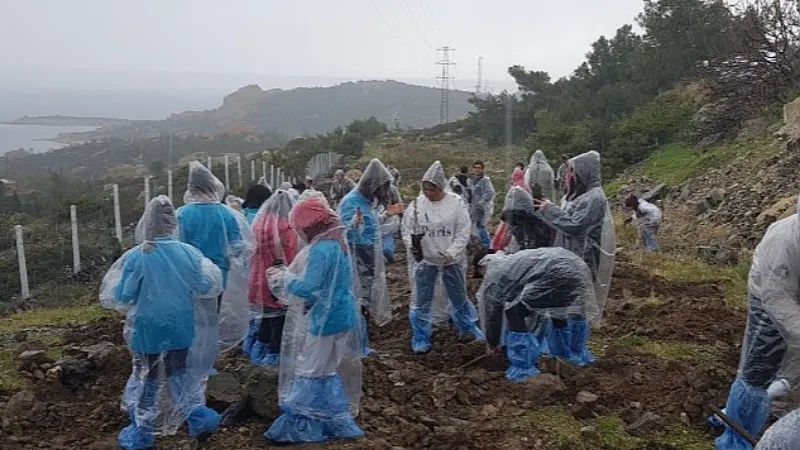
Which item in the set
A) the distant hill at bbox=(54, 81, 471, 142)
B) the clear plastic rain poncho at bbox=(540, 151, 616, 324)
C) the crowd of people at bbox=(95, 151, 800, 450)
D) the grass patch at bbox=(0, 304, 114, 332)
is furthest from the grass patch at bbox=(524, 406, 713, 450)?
the distant hill at bbox=(54, 81, 471, 142)

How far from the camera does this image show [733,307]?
768 cm

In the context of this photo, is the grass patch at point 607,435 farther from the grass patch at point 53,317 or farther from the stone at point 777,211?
the stone at point 777,211

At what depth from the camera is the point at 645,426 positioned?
182 inches

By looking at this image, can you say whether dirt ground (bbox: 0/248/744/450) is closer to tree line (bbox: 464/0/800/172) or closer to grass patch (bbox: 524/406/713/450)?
grass patch (bbox: 524/406/713/450)

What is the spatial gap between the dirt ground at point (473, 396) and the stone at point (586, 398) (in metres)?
0.03

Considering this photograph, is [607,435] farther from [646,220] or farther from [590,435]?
[646,220]

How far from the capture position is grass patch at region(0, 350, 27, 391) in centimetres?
564

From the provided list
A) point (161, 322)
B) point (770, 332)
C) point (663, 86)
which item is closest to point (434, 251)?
point (161, 322)

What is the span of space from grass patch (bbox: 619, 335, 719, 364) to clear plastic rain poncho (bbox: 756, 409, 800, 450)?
152 inches

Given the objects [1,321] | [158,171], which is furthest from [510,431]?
[158,171]

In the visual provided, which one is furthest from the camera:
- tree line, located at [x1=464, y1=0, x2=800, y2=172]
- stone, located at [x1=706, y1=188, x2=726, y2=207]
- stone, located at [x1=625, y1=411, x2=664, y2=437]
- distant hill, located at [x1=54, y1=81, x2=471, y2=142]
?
distant hill, located at [x1=54, y1=81, x2=471, y2=142]

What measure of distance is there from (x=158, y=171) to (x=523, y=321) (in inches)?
931

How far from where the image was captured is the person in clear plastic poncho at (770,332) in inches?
138

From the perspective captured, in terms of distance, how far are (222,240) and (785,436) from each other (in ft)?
13.7
